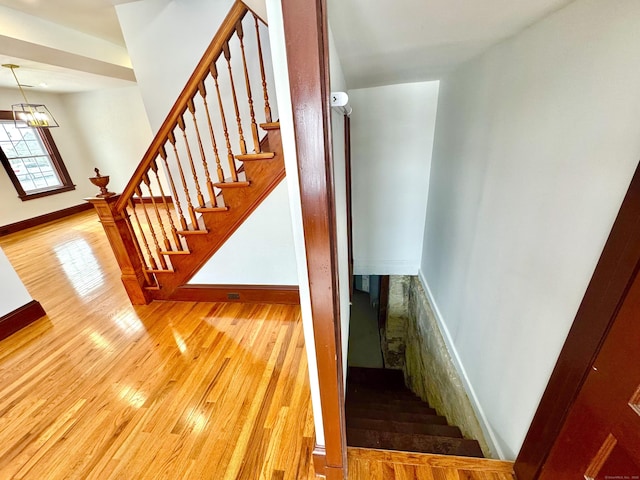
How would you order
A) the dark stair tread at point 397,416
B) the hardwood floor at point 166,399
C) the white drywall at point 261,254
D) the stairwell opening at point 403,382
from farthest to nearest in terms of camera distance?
the white drywall at point 261,254
the dark stair tread at point 397,416
the stairwell opening at point 403,382
the hardwood floor at point 166,399

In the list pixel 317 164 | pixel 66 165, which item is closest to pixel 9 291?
pixel 317 164

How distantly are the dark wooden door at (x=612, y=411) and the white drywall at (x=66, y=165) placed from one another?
7455 millimetres

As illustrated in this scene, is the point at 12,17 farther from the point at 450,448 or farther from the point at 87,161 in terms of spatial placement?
the point at 450,448

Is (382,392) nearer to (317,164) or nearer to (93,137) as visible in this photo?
(317,164)

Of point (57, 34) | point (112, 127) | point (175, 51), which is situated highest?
point (57, 34)

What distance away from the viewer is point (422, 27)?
0.92m

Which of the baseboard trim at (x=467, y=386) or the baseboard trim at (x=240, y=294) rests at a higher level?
the baseboard trim at (x=240, y=294)

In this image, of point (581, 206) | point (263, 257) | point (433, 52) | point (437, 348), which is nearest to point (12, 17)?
point (263, 257)

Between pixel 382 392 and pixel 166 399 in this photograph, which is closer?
pixel 166 399

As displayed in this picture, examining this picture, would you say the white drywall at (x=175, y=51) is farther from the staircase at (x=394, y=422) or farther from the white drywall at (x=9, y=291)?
the white drywall at (x=9, y=291)

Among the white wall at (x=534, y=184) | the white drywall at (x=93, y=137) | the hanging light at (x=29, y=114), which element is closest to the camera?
the white wall at (x=534, y=184)

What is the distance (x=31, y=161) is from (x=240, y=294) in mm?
6058

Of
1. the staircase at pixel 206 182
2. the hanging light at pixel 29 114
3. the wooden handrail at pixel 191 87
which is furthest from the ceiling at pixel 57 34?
the wooden handrail at pixel 191 87

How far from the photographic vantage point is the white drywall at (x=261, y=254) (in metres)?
1.96
